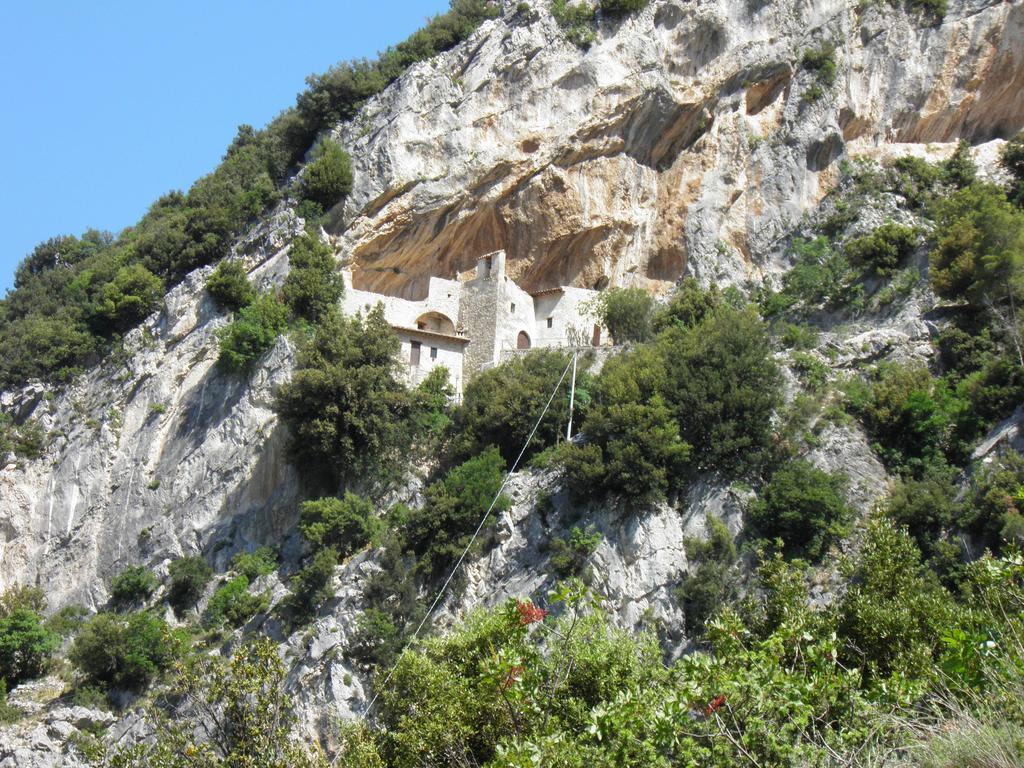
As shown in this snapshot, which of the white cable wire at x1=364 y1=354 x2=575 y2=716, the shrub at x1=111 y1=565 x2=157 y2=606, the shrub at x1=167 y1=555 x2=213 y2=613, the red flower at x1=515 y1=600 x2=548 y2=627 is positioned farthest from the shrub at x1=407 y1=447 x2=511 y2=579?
the red flower at x1=515 y1=600 x2=548 y2=627

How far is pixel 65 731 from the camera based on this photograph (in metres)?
28.0

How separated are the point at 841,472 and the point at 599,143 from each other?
58.4 feet

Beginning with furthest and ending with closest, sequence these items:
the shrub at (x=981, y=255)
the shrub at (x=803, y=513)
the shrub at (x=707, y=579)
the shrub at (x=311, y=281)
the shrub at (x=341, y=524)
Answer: the shrub at (x=311, y=281), the shrub at (x=981, y=255), the shrub at (x=341, y=524), the shrub at (x=803, y=513), the shrub at (x=707, y=579)

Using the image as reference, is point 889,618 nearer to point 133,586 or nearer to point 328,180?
point 133,586

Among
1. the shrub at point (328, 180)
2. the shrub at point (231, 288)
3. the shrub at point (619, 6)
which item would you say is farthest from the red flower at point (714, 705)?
the shrub at point (619, 6)

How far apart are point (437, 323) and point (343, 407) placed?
8365 mm

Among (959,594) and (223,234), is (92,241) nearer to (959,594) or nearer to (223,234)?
(223,234)

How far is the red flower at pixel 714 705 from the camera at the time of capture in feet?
41.0

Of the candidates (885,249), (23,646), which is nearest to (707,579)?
(885,249)

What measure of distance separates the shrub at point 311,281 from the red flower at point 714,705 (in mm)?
27019

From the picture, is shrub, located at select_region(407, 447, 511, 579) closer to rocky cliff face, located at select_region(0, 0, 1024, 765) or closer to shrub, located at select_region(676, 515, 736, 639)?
shrub, located at select_region(676, 515, 736, 639)

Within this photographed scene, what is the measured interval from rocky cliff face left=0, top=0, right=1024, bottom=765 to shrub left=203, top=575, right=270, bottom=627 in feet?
8.69

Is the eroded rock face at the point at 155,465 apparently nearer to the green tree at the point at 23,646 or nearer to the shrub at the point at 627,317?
the green tree at the point at 23,646

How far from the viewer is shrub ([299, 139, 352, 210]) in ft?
135
